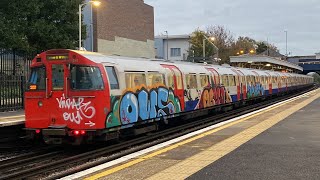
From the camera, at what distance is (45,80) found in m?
11.9

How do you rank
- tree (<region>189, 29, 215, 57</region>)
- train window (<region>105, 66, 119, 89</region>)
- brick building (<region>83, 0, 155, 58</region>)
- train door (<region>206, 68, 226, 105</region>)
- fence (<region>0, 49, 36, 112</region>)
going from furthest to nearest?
tree (<region>189, 29, 215, 57</region>) < brick building (<region>83, 0, 155, 58</region>) < train door (<region>206, 68, 226, 105</region>) < fence (<region>0, 49, 36, 112</region>) < train window (<region>105, 66, 119, 89</region>)

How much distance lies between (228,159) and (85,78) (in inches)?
180

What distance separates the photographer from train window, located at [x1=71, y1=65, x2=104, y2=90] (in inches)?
452

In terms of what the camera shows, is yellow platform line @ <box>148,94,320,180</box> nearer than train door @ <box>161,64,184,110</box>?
Yes

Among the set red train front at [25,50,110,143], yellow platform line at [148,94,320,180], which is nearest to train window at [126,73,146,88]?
red train front at [25,50,110,143]

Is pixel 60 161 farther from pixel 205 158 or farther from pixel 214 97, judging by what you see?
pixel 214 97

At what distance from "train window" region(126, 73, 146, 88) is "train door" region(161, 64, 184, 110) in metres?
2.17

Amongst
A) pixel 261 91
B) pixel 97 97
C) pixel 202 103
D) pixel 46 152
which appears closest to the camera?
pixel 97 97

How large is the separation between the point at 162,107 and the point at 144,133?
1096mm

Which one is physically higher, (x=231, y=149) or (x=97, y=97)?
(x=97, y=97)

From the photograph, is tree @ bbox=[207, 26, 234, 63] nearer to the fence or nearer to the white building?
the white building

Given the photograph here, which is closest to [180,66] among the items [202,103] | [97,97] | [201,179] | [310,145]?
[202,103]

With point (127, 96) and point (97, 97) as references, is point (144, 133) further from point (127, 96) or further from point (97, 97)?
point (97, 97)

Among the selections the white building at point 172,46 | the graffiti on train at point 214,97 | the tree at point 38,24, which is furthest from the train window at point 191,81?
the white building at point 172,46
